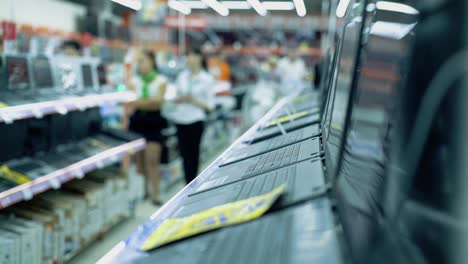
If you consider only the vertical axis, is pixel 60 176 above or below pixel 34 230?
above

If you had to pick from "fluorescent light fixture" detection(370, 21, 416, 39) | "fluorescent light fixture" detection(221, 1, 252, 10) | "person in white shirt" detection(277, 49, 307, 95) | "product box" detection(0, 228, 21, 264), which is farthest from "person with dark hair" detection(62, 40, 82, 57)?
"fluorescent light fixture" detection(370, 21, 416, 39)

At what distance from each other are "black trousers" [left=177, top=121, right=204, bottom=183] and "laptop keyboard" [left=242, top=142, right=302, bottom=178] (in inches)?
92.2

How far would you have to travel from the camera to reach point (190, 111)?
373 cm

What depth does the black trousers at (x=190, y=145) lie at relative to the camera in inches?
147

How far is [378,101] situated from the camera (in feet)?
2.25

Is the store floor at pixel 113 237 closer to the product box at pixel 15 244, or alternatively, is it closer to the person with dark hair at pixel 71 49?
the product box at pixel 15 244

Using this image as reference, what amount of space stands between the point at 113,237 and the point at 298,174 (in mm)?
2554

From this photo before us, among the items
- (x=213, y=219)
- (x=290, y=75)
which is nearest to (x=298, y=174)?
(x=213, y=219)

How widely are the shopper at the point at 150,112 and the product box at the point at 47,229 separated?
1.55 metres

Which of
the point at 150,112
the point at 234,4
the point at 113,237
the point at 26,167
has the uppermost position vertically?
the point at 234,4

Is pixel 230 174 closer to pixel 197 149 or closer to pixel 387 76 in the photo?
pixel 387 76

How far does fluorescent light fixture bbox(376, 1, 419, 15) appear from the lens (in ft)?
1.93

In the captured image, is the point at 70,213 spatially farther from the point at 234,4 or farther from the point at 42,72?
the point at 234,4

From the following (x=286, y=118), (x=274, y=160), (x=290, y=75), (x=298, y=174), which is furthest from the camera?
(x=290, y=75)
